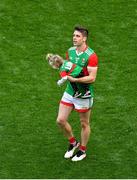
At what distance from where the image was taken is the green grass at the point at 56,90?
12.2 m

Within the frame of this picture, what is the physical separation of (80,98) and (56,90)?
3.21m

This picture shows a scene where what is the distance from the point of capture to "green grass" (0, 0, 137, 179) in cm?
1218

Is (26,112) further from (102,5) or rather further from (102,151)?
(102,5)

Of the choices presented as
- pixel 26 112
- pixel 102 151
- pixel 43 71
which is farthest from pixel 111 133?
pixel 43 71

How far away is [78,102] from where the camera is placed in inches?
470

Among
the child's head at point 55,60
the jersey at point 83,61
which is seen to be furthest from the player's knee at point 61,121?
the child's head at point 55,60

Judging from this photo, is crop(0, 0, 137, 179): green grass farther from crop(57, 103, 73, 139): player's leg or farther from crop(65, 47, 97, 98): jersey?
crop(65, 47, 97, 98): jersey

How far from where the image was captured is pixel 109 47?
16969 mm

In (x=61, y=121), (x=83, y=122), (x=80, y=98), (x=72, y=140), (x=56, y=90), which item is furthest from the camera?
(x=56, y=90)

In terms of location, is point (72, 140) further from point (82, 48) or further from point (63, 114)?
point (82, 48)

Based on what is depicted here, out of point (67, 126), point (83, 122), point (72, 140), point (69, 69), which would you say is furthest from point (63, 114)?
point (69, 69)

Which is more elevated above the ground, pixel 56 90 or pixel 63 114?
pixel 63 114

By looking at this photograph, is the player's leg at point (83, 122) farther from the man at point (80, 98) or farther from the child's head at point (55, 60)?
the child's head at point (55, 60)

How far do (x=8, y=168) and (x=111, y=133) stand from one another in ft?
8.04
